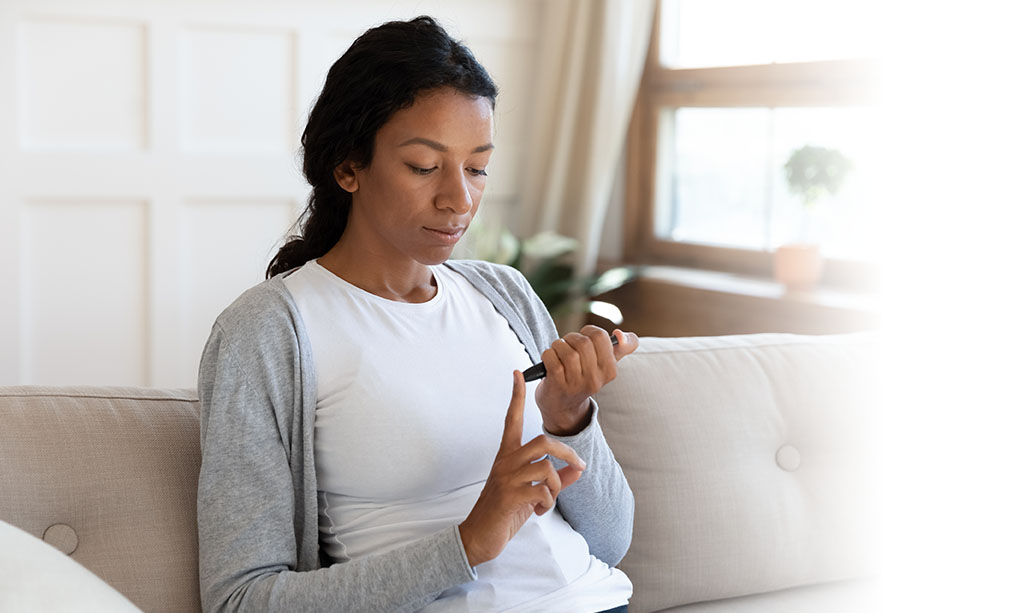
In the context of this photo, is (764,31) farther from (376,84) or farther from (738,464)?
(376,84)

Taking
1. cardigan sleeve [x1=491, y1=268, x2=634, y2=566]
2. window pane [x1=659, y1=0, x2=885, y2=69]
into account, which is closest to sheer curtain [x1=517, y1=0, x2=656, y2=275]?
window pane [x1=659, y1=0, x2=885, y2=69]

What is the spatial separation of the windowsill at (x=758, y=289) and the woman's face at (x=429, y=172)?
1456 mm

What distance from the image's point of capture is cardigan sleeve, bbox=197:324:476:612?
1.09 meters

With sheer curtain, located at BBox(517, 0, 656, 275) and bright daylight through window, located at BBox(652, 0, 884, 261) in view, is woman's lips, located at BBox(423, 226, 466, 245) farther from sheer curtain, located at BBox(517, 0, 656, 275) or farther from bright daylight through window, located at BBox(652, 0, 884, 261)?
sheer curtain, located at BBox(517, 0, 656, 275)

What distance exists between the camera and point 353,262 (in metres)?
1.30

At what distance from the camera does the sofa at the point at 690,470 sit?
47.9 inches

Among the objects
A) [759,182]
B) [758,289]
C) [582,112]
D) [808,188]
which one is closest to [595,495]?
[808,188]

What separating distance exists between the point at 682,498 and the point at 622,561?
A: 0.40 ft

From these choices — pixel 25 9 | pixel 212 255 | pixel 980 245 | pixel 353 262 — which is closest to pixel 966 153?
pixel 980 245

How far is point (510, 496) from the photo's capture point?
1.07m

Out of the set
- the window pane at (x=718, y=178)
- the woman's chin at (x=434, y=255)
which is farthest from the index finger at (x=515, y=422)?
the window pane at (x=718, y=178)

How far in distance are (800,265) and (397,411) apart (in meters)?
1.70

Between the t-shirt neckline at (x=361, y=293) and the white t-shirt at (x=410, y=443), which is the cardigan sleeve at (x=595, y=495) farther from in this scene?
the t-shirt neckline at (x=361, y=293)

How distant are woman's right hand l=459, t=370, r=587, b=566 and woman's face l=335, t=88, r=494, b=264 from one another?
284mm
